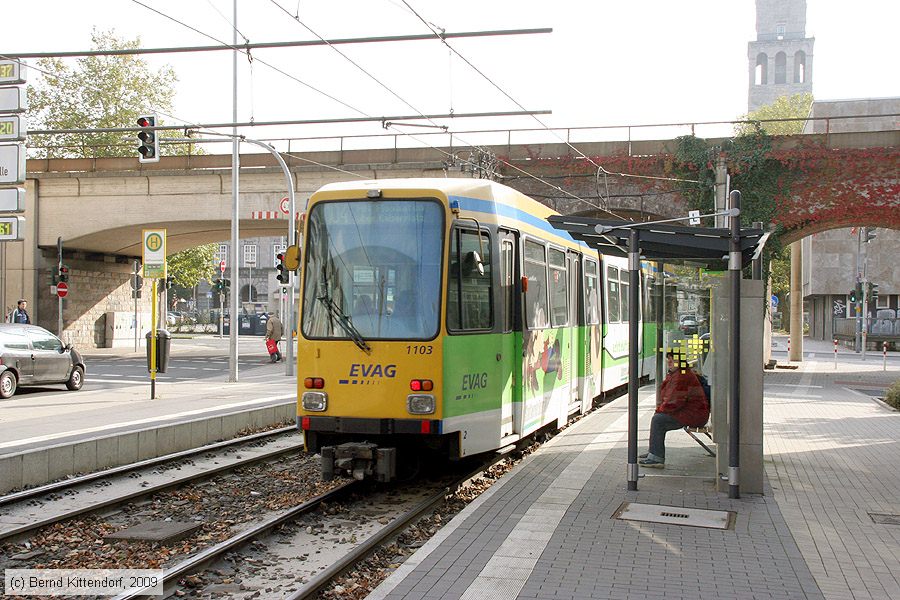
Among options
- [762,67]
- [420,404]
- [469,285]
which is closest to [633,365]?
[469,285]

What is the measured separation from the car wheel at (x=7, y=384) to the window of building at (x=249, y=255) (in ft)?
235

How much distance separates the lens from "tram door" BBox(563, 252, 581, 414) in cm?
1419

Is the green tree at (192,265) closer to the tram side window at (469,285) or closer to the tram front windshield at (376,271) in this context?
the tram front windshield at (376,271)

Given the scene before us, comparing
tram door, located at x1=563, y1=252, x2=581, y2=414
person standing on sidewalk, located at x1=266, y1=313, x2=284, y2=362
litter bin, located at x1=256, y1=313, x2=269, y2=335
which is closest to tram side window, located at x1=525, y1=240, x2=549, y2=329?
tram door, located at x1=563, y1=252, x2=581, y2=414

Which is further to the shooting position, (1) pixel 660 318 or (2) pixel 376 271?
(1) pixel 660 318

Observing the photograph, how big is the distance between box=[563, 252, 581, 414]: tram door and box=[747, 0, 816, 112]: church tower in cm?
15222

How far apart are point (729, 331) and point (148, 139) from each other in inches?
529

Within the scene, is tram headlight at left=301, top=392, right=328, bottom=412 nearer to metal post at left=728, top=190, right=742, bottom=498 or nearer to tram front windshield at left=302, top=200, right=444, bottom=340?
tram front windshield at left=302, top=200, right=444, bottom=340

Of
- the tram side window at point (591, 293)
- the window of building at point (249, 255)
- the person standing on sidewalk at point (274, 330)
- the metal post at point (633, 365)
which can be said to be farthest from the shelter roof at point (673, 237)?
the window of building at point (249, 255)

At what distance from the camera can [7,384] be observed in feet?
65.7

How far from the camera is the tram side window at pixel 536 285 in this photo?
11500 mm

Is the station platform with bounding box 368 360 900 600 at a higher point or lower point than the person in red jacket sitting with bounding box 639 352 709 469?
lower

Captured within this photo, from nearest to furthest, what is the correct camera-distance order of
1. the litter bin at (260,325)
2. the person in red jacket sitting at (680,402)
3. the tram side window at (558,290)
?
the person in red jacket sitting at (680,402) < the tram side window at (558,290) < the litter bin at (260,325)

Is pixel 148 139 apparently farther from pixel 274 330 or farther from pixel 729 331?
pixel 274 330
